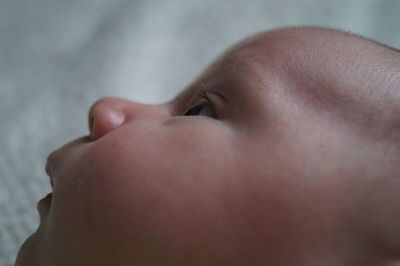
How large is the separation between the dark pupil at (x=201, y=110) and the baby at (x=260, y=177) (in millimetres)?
20

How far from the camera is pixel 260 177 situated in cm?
56

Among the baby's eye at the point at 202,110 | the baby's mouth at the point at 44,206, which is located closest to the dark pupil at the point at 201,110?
the baby's eye at the point at 202,110

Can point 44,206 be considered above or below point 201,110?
below

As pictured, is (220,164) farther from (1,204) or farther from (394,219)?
(1,204)

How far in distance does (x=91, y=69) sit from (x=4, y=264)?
381 mm

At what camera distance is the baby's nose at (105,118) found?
0.68 m

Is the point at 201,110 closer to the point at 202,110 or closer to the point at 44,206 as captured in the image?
the point at 202,110

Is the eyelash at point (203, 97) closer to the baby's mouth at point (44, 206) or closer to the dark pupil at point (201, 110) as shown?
the dark pupil at point (201, 110)

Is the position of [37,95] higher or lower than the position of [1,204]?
higher

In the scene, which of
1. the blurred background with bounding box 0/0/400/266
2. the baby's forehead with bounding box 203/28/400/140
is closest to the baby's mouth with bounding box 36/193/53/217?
the blurred background with bounding box 0/0/400/266

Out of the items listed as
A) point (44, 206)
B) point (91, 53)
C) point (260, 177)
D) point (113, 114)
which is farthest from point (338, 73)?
point (91, 53)

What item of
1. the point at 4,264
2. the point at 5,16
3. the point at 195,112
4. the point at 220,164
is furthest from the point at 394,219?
the point at 5,16

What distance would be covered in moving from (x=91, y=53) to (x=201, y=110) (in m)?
0.41

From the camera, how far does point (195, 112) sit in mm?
707
